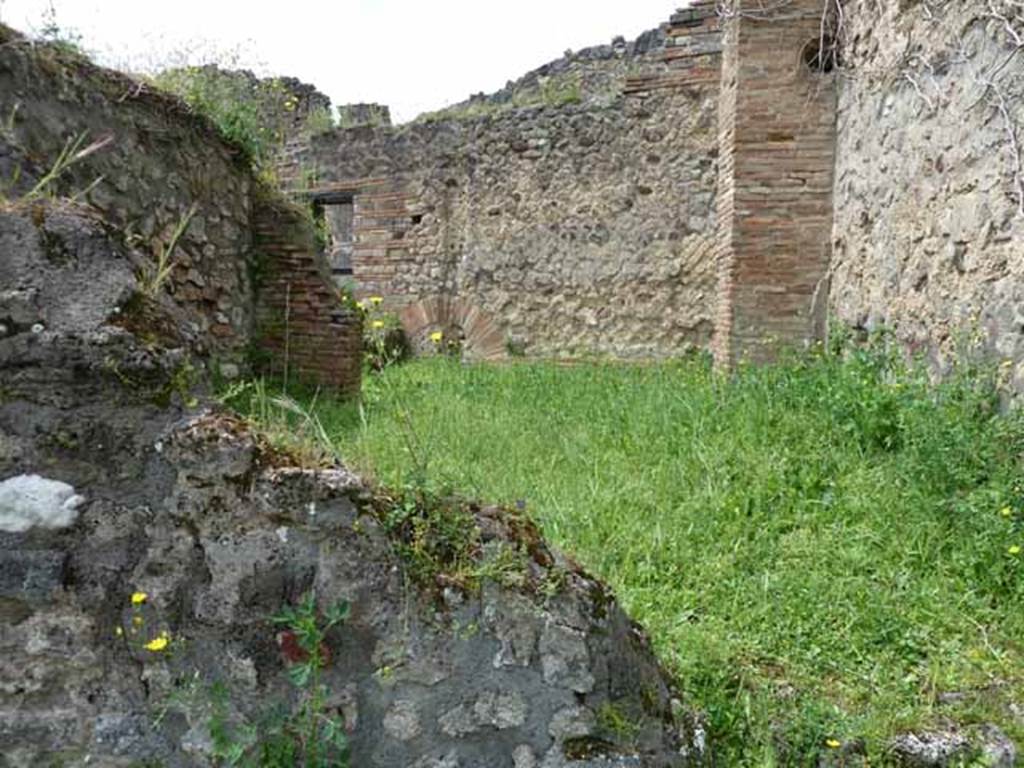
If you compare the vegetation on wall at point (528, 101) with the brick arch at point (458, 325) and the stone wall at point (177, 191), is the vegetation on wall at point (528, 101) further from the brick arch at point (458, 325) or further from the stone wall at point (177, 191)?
the stone wall at point (177, 191)

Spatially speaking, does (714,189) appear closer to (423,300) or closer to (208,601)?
(423,300)

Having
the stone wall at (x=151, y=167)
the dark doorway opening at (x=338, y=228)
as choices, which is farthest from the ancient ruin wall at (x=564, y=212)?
the stone wall at (x=151, y=167)

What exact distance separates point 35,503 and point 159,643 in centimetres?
40

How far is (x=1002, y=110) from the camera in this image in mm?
3773

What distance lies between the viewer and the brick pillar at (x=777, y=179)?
20.4 ft

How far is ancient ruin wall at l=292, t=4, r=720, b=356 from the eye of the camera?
809 cm

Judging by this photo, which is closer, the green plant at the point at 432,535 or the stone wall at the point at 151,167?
the green plant at the point at 432,535

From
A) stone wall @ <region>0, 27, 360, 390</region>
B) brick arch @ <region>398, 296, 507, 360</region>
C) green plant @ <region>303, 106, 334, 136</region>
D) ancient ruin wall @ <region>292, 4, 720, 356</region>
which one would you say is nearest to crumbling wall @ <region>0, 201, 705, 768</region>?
stone wall @ <region>0, 27, 360, 390</region>

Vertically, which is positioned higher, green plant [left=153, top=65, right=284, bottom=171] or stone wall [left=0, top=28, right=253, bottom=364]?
green plant [left=153, top=65, right=284, bottom=171]

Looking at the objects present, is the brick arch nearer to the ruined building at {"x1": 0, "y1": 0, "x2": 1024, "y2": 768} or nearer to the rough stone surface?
the ruined building at {"x1": 0, "y1": 0, "x2": 1024, "y2": 768}

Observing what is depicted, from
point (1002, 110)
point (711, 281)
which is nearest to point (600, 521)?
point (1002, 110)

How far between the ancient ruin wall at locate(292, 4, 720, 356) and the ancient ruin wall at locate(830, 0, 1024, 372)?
2.14m

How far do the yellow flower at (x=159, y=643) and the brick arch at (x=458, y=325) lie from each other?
761 cm

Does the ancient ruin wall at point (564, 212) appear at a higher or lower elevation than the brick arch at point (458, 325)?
higher
